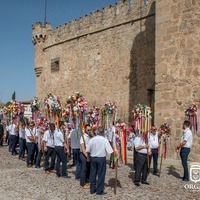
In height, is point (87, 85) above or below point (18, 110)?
above

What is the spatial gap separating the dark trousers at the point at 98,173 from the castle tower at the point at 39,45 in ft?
61.8

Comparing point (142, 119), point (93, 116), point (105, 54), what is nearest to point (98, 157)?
point (142, 119)

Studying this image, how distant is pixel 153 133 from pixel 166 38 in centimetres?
387

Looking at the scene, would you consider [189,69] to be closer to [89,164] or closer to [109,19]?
[89,164]

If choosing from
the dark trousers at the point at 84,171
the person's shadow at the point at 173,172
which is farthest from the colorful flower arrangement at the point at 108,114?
the person's shadow at the point at 173,172

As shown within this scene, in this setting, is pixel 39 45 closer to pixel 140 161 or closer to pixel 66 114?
pixel 66 114

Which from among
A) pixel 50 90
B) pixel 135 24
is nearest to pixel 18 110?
pixel 135 24

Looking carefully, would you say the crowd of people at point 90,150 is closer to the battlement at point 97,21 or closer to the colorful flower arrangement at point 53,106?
the colorful flower arrangement at point 53,106

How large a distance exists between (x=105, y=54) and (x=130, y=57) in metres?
2.12

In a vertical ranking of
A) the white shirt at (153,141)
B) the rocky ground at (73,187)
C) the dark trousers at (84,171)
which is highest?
the white shirt at (153,141)

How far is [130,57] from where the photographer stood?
58.9 feet

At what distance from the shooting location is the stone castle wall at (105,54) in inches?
675

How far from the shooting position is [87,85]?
2100 cm

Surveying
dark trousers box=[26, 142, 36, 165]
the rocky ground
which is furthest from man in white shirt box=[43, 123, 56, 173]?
dark trousers box=[26, 142, 36, 165]
